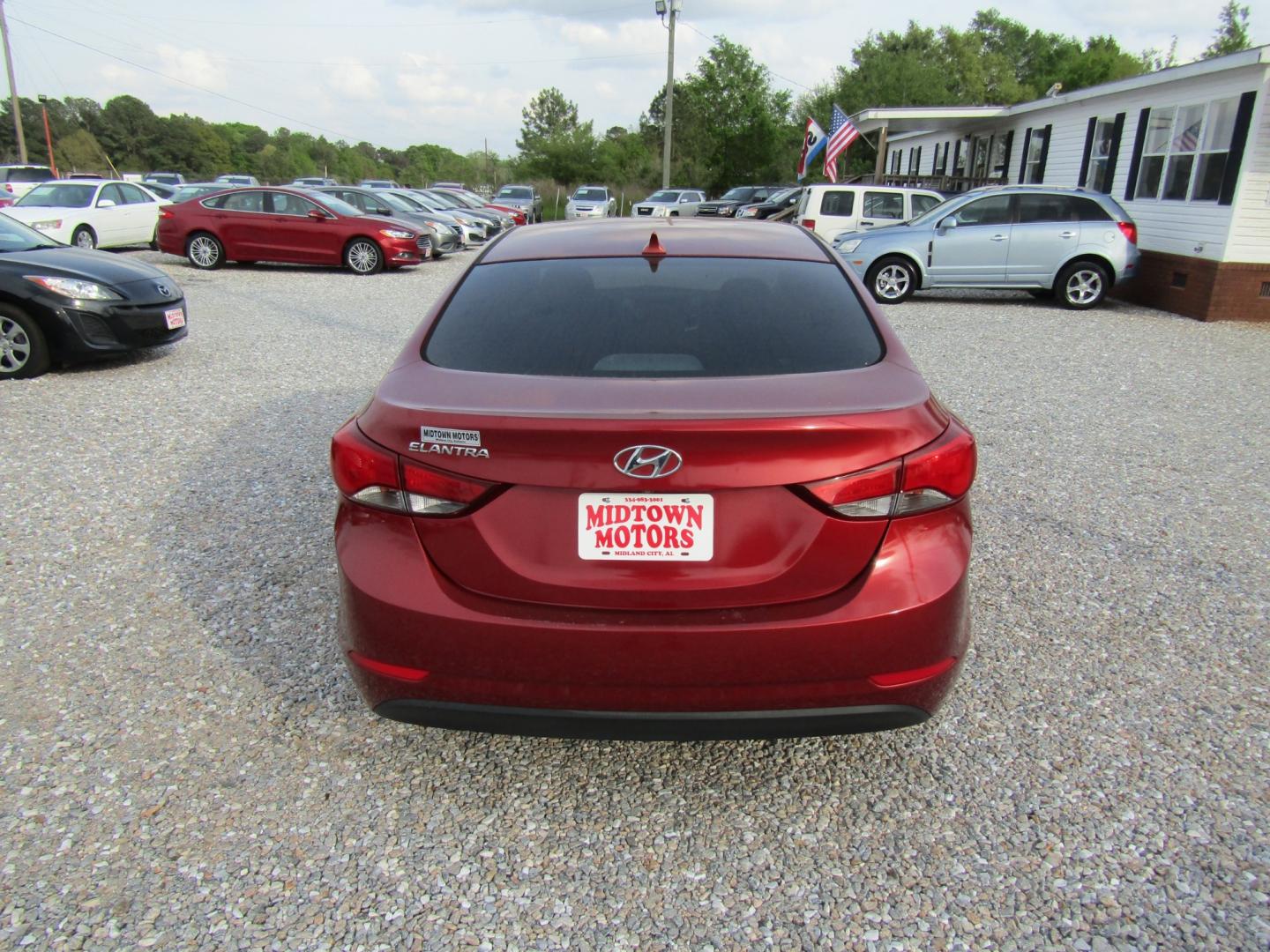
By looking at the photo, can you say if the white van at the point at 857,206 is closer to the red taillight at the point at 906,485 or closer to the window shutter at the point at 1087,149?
the window shutter at the point at 1087,149

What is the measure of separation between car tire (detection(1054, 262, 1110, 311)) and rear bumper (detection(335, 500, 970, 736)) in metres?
12.7

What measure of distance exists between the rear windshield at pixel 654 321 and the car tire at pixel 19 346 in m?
6.30

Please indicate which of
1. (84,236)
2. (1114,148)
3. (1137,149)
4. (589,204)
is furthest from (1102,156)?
(589,204)

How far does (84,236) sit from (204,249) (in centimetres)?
276

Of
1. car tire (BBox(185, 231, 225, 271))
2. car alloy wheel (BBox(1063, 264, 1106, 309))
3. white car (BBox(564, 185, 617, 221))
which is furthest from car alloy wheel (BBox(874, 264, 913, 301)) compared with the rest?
white car (BBox(564, 185, 617, 221))

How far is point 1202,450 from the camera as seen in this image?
634cm

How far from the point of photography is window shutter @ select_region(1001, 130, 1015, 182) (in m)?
22.0

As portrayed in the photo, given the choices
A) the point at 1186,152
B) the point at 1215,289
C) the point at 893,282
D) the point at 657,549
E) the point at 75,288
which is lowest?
the point at 893,282

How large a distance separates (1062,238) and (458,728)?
43.7 feet

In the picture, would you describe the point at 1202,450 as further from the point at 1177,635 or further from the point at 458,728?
the point at 458,728

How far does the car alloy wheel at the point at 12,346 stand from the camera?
7555 millimetres

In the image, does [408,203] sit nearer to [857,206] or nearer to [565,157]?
[857,206]

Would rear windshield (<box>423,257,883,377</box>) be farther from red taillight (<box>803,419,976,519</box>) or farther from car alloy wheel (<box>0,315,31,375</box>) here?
car alloy wheel (<box>0,315,31,375</box>)

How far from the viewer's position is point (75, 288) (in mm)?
7637
